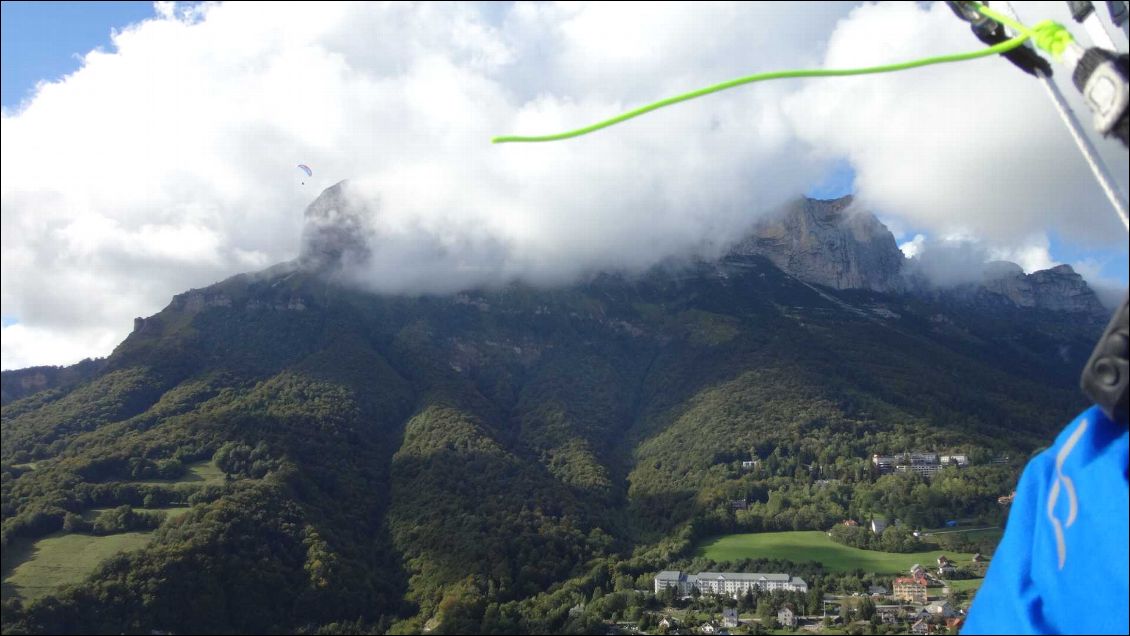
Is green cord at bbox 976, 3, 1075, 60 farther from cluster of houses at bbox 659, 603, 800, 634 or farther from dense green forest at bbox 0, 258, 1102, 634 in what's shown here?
dense green forest at bbox 0, 258, 1102, 634

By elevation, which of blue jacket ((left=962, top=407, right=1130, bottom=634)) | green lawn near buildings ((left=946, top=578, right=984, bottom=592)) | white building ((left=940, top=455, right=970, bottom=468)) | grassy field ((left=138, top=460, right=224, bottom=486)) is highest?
grassy field ((left=138, top=460, right=224, bottom=486))

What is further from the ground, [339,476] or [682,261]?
[682,261]

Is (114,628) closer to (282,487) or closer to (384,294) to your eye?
(282,487)

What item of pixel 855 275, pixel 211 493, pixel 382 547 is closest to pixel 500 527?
pixel 382 547

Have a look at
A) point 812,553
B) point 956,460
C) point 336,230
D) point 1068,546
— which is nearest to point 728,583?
point 812,553

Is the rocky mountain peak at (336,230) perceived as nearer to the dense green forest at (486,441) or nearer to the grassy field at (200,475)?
the dense green forest at (486,441)

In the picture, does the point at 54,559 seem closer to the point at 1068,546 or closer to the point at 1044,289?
the point at 1068,546

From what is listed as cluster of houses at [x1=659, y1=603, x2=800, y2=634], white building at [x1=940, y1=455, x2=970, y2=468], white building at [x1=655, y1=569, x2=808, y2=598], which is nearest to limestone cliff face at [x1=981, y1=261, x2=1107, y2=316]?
white building at [x1=940, y1=455, x2=970, y2=468]
